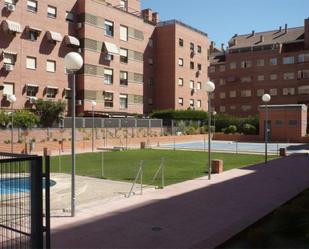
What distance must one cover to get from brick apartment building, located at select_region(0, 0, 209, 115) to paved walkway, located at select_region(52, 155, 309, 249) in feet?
93.3

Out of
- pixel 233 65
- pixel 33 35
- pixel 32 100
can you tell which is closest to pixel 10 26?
pixel 33 35

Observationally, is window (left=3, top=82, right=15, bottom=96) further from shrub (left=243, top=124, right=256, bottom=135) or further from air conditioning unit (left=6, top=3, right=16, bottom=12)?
shrub (left=243, top=124, right=256, bottom=135)

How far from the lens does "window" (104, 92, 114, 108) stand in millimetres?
47438

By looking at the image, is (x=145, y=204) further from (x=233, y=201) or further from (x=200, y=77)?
(x=200, y=77)

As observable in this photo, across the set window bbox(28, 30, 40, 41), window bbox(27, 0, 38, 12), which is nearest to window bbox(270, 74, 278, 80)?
window bbox(28, 30, 40, 41)

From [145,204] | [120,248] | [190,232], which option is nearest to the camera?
[120,248]

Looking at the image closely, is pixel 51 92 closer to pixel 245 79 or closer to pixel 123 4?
pixel 123 4

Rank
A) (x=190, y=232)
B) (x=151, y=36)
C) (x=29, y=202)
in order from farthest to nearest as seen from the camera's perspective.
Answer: (x=151, y=36), (x=190, y=232), (x=29, y=202)

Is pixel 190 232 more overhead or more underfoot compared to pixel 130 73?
more underfoot

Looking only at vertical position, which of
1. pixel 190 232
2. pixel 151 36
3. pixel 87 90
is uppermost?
pixel 151 36

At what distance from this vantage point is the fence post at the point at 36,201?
527 centimetres

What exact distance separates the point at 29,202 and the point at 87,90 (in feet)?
130

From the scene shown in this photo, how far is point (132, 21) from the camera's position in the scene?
51625mm

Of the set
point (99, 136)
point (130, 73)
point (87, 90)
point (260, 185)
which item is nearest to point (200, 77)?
point (130, 73)
